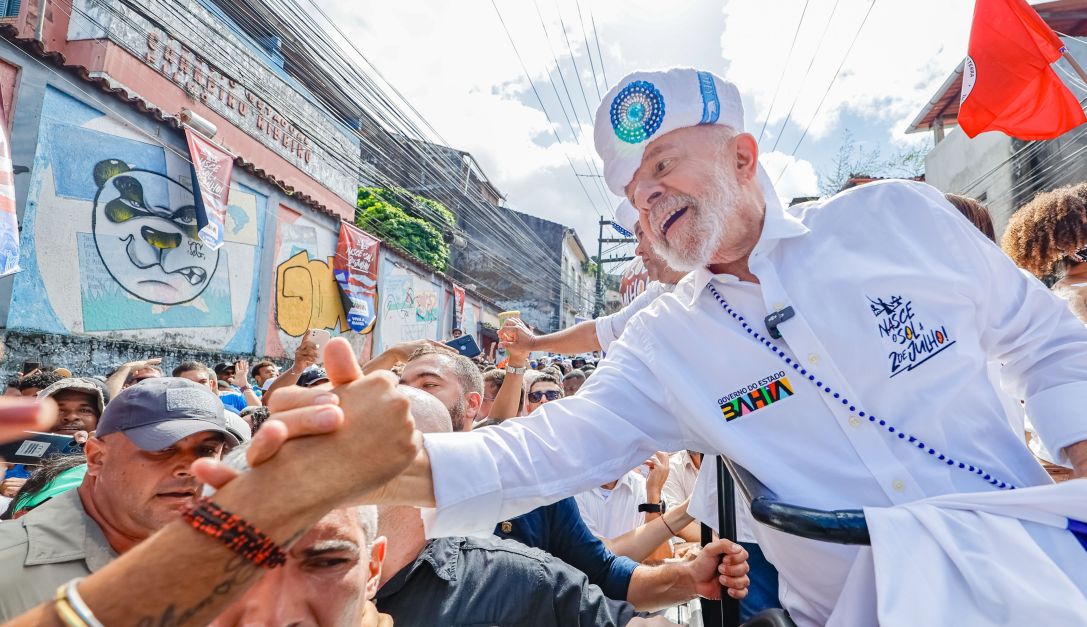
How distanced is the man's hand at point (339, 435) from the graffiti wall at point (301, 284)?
10955mm

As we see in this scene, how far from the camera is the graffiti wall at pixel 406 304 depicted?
15.3 m

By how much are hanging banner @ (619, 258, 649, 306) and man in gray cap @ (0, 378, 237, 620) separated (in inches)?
145

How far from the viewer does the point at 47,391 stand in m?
4.37

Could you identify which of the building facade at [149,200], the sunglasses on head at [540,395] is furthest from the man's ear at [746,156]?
the building facade at [149,200]

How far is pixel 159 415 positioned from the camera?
2777 millimetres

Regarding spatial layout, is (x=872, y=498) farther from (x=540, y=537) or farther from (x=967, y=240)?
(x=540, y=537)

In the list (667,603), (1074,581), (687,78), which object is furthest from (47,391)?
(1074,581)

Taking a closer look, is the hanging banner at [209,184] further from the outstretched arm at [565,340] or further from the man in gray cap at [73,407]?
the outstretched arm at [565,340]

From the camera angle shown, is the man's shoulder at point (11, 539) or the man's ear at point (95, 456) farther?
the man's ear at point (95, 456)

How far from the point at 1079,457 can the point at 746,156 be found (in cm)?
114

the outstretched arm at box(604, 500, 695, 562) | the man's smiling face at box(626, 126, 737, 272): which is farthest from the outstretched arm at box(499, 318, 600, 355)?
the man's smiling face at box(626, 126, 737, 272)

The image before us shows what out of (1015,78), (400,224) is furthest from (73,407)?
(400,224)

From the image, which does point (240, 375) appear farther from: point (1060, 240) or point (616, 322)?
point (1060, 240)

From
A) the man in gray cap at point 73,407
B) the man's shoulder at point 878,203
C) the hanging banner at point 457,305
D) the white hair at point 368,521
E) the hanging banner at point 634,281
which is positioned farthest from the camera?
the hanging banner at point 457,305
